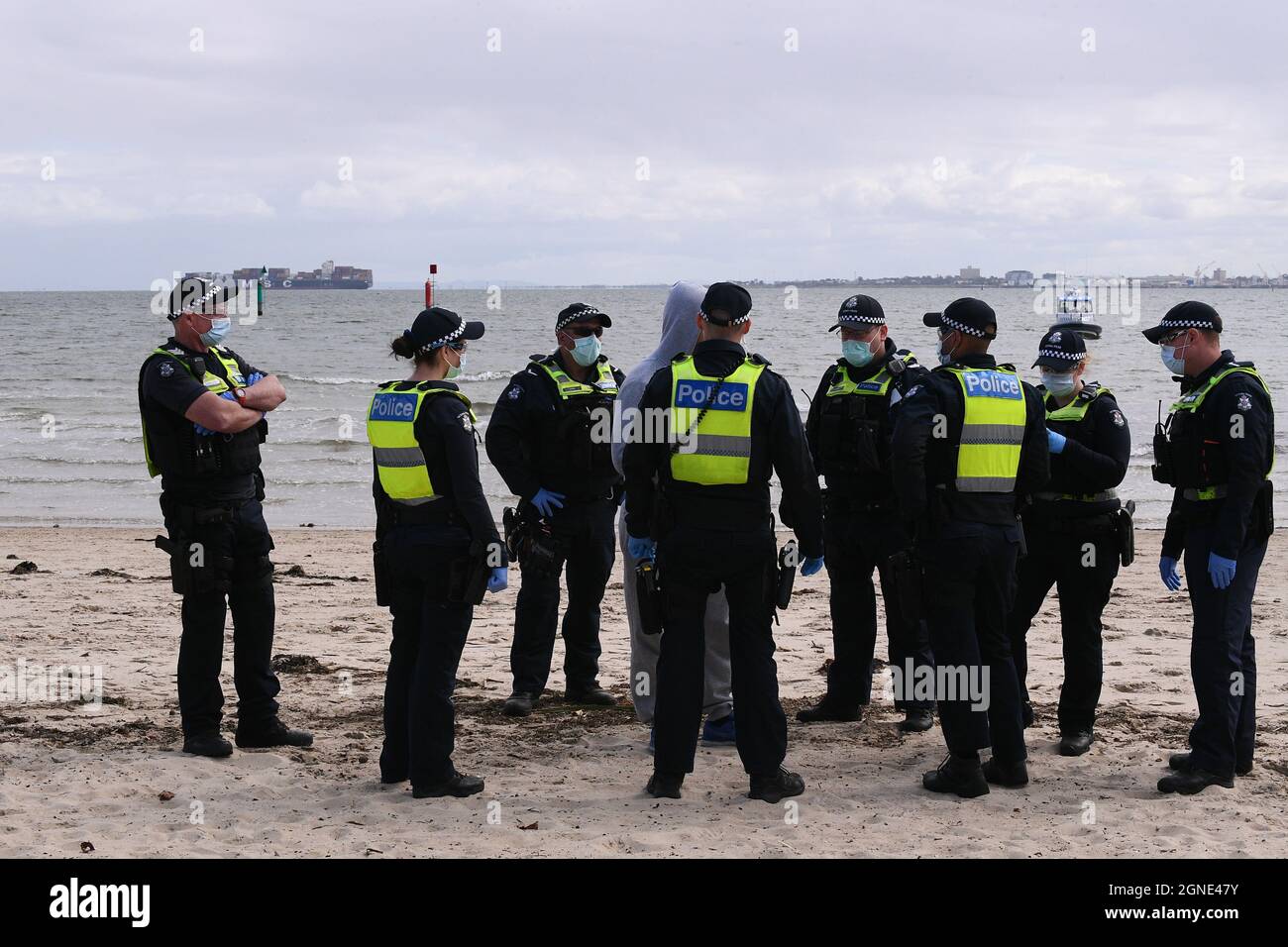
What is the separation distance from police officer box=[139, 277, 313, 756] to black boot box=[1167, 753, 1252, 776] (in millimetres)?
4139

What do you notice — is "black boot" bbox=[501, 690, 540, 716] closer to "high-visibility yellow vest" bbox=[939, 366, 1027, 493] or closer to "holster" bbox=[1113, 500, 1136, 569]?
"high-visibility yellow vest" bbox=[939, 366, 1027, 493]

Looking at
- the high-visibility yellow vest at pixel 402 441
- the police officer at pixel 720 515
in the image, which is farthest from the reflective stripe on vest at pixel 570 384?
the high-visibility yellow vest at pixel 402 441

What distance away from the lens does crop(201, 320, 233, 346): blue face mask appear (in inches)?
239

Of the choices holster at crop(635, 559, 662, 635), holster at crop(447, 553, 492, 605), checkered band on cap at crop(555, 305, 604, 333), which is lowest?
holster at crop(635, 559, 662, 635)

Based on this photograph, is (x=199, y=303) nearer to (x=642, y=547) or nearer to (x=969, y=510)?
(x=642, y=547)

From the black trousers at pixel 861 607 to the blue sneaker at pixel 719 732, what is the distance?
2.29 feet

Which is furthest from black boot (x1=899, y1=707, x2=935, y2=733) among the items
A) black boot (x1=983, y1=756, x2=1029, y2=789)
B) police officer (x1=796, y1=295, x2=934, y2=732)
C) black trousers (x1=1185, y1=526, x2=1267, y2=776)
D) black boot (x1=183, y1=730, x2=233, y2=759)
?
black boot (x1=183, y1=730, x2=233, y2=759)

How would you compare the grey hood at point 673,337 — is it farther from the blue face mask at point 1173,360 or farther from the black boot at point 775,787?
the blue face mask at point 1173,360

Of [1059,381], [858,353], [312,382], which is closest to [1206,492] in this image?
[1059,381]

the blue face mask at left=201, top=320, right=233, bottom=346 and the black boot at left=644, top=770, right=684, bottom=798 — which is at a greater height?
the blue face mask at left=201, top=320, right=233, bottom=346

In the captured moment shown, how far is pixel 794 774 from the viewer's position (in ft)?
18.8

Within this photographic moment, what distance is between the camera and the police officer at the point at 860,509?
257 inches

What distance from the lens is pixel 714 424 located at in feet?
17.7
